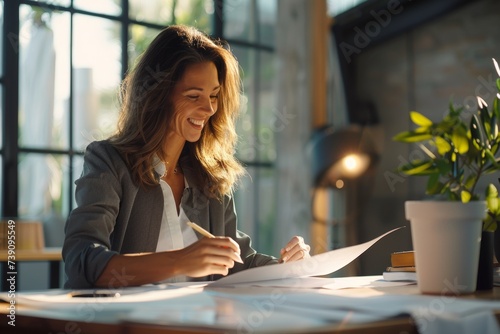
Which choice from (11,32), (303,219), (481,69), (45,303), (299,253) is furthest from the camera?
(303,219)

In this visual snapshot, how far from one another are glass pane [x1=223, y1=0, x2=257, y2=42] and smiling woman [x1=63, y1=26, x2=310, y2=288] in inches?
99.7

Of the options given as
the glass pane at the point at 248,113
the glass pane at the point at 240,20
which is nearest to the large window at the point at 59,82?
the glass pane at the point at 240,20

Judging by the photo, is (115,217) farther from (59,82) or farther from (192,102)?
(59,82)

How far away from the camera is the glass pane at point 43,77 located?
3.83 meters

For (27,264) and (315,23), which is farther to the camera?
(315,23)

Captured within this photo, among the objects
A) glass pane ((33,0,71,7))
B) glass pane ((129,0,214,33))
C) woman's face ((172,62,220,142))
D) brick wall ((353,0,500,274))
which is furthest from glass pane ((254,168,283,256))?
woman's face ((172,62,220,142))

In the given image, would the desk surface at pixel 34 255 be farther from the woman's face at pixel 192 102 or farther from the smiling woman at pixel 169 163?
the woman's face at pixel 192 102

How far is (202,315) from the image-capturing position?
3.26 ft

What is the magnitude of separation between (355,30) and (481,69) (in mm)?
1022

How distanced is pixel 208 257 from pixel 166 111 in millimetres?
765

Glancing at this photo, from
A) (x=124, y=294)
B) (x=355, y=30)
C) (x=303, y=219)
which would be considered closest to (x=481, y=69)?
(x=355, y=30)

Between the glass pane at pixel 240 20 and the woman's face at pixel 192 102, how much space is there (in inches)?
109

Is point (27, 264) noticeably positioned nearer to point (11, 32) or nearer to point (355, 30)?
point (11, 32)

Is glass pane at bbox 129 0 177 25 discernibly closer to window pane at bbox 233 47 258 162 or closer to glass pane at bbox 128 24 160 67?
glass pane at bbox 128 24 160 67
